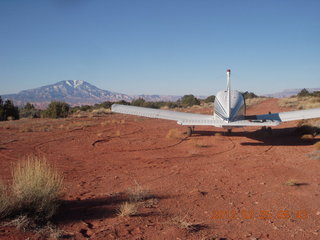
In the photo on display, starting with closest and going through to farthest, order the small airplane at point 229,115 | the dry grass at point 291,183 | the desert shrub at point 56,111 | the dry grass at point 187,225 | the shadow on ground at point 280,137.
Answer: the dry grass at point 187,225, the dry grass at point 291,183, the small airplane at point 229,115, the shadow on ground at point 280,137, the desert shrub at point 56,111

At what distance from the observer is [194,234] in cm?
411

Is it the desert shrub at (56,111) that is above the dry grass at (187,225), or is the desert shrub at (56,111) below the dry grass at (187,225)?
above

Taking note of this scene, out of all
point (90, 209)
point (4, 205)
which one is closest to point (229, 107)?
point (90, 209)

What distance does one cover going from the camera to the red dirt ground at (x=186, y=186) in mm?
4270

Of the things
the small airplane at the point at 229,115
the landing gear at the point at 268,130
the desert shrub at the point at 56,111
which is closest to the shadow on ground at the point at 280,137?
the landing gear at the point at 268,130

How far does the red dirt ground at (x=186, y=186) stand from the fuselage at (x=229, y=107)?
1.34 meters

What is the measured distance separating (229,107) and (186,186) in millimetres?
7191

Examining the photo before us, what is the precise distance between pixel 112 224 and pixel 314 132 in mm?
13610

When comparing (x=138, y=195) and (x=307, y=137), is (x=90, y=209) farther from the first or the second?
(x=307, y=137)

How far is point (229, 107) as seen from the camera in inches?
501

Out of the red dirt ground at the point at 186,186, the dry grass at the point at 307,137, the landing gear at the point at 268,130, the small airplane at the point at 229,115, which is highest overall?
the small airplane at the point at 229,115

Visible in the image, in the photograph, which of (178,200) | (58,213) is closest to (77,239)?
(58,213)

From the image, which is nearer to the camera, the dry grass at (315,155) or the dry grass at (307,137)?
the dry grass at (315,155)

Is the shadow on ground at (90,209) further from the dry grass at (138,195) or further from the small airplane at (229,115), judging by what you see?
the small airplane at (229,115)
